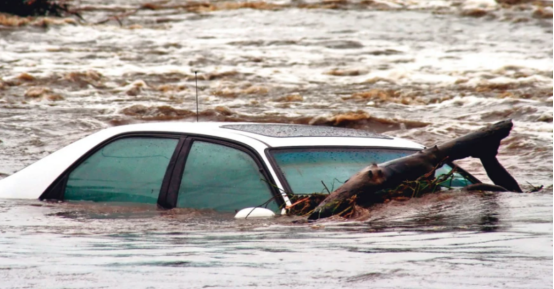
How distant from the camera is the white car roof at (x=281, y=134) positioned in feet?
17.6

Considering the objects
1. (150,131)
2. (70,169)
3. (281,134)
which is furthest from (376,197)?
(70,169)

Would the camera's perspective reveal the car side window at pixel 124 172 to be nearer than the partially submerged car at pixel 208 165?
No

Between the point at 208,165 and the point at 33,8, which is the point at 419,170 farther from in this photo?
the point at 33,8

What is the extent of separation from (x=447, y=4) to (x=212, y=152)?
21.7 metres

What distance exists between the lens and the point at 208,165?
17.4ft

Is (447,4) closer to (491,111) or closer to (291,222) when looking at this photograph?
(491,111)

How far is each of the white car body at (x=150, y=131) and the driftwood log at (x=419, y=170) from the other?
0.95ft

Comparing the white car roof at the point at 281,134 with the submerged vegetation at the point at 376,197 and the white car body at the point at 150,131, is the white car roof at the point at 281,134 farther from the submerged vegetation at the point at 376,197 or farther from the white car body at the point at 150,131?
the submerged vegetation at the point at 376,197

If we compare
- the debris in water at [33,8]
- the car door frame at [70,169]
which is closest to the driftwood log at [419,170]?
the car door frame at [70,169]

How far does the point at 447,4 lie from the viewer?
26.1m

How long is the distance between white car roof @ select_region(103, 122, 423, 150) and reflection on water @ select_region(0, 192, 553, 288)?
0.48m

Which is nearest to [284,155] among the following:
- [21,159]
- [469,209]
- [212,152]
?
[212,152]

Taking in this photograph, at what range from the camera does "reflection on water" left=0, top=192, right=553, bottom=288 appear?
11.4 feet

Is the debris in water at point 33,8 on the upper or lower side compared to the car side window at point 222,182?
upper
